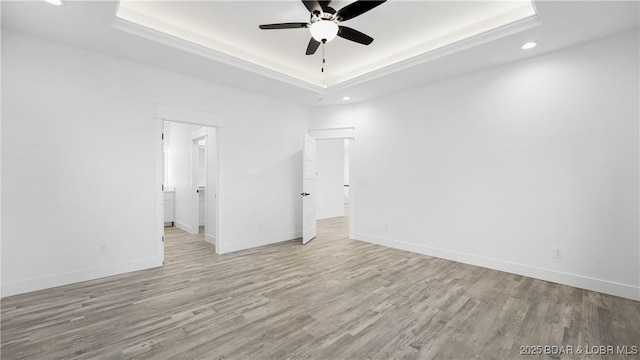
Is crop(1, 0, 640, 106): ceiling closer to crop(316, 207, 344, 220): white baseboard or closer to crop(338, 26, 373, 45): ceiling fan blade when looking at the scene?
crop(338, 26, 373, 45): ceiling fan blade

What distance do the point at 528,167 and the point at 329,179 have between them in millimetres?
5650

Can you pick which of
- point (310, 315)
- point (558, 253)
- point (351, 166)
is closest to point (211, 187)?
point (351, 166)

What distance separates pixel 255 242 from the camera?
4.93 meters

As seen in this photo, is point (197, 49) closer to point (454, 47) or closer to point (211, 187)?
→ point (211, 187)

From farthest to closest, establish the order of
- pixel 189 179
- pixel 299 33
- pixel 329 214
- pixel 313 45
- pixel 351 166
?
pixel 329 214 < pixel 189 179 < pixel 351 166 < pixel 299 33 < pixel 313 45

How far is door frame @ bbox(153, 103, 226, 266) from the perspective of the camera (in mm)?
3799

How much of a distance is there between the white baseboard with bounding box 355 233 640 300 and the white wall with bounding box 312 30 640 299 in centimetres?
1

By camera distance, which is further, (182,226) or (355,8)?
(182,226)

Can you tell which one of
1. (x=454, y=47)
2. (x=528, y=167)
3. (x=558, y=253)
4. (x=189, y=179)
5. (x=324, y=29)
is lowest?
(x=558, y=253)

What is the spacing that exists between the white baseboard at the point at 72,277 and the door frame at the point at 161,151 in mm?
205

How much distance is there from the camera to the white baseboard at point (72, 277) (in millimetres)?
2846

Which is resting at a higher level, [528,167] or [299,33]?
[299,33]

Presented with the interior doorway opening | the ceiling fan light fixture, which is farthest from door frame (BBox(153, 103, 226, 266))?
the ceiling fan light fixture

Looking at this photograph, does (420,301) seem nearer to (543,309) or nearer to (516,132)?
(543,309)
